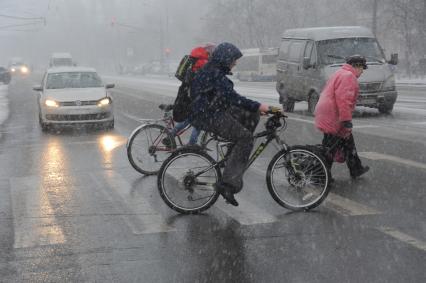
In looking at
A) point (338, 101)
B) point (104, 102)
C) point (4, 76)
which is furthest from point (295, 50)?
point (4, 76)

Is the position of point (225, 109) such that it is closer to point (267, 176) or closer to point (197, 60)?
point (267, 176)

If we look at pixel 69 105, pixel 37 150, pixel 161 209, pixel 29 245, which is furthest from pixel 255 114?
pixel 69 105

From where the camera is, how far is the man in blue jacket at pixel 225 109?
593 centimetres

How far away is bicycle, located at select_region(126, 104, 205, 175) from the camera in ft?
27.4

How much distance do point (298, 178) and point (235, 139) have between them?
0.84 metres

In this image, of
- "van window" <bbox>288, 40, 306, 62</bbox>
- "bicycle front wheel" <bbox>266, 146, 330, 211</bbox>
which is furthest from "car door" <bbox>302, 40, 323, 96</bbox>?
"bicycle front wheel" <bbox>266, 146, 330, 211</bbox>

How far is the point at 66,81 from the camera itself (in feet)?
51.4

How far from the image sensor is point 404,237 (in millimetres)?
5250

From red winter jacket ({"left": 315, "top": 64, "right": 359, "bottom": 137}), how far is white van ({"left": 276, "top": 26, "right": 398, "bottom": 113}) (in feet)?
25.9

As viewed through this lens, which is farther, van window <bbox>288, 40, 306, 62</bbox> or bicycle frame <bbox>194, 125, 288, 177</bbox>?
van window <bbox>288, 40, 306, 62</bbox>

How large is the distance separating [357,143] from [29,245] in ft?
23.4

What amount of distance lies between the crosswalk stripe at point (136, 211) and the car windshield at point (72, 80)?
778 centimetres

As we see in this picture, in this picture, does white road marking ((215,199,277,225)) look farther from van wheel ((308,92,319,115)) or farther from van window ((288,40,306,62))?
van window ((288,40,306,62))

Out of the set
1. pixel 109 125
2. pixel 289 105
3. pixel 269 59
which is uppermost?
pixel 289 105
